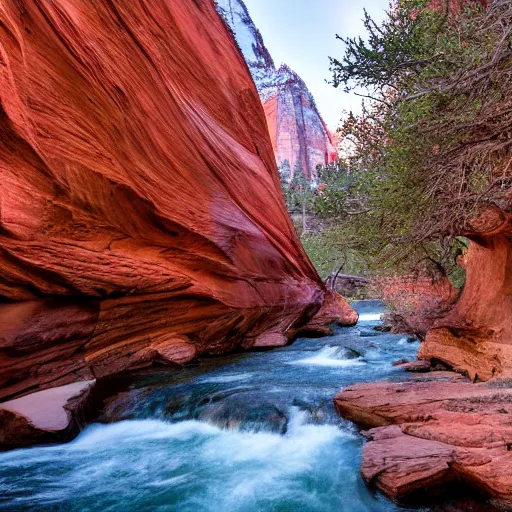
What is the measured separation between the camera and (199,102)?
1245 cm

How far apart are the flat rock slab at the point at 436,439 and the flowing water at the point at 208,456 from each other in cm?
27

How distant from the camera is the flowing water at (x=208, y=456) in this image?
4012mm

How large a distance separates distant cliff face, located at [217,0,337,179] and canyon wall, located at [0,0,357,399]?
48.2 m

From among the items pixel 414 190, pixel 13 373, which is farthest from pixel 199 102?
pixel 13 373

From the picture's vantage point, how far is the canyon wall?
6762mm

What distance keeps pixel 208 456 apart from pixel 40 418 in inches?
94.2

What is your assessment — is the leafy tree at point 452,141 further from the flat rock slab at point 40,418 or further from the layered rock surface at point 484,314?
the flat rock slab at point 40,418

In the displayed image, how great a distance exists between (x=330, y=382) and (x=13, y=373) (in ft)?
17.1

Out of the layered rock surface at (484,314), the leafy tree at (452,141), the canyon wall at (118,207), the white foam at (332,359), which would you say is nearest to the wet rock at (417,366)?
the layered rock surface at (484,314)

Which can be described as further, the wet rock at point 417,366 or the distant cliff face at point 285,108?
the distant cliff face at point 285,108

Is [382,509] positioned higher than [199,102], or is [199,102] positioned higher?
[199,102]

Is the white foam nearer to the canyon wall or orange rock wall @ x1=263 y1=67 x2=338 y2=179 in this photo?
the canyon wall

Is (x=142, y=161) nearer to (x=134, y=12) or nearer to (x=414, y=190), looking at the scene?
(x=134, y=12)

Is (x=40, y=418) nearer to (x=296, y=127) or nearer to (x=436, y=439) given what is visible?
(x=436, y=439)
